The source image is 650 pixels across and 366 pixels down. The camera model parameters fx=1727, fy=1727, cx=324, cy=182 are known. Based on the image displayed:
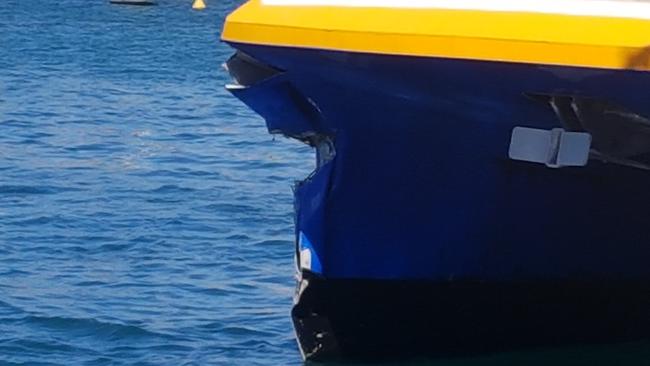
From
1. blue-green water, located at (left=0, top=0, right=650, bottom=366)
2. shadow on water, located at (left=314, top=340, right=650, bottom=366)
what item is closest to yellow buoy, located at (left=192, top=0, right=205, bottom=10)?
blue-green water, located at (left=0, top=0, right=650, bottom=366)

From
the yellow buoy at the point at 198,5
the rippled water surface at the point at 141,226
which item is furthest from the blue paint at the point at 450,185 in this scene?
the yellow buoy at the point at 198,5

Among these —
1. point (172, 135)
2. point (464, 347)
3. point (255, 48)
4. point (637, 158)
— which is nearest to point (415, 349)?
point (464, 347)

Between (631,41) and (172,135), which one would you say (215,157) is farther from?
(631,41)

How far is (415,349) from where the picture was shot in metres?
6.91

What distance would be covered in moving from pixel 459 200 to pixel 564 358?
3.68 ft

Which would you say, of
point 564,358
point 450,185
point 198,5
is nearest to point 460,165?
point 450,185

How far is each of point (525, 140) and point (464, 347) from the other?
1.34 m

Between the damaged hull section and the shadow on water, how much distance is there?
40 millimetres

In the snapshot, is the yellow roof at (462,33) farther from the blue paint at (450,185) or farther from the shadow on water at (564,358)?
the shadow on water at (564,358)

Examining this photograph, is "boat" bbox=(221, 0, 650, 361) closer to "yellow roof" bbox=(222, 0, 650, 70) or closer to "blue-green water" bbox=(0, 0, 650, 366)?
"yellow roof" bbox=(222, 0, 650, 70)

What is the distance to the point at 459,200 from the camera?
627cm

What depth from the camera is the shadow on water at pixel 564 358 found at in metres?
6.94

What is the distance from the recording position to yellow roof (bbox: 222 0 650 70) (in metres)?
5.13

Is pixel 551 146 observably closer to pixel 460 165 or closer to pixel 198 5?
pixel 460 165
